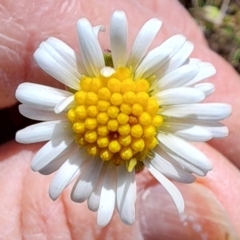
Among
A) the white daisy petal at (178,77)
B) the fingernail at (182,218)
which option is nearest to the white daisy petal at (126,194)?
the white daisy petal at (178,77)

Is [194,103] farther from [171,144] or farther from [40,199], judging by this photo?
[40,199]

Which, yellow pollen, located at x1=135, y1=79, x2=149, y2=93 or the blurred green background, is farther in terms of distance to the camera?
the blurred green background

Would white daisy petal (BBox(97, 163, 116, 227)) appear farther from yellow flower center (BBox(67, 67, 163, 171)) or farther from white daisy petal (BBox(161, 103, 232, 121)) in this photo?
white daisy petal (BBox(161, 103, 232, 121))

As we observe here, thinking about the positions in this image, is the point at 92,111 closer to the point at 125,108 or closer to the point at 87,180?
the point at 125,108

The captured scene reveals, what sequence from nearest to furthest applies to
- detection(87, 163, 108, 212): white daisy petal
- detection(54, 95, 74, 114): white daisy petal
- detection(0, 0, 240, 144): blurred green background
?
detection(54, 95, 74, 114): white daisy petal → detection(87, 163, 108, 212): white daisy petal → detection(0, 0, 240, 144): blurred green background

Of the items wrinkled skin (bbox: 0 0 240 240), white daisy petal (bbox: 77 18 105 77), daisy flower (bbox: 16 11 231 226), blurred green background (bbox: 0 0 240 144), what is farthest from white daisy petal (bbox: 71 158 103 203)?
blurred green background (bbox: 0 0 240 144)

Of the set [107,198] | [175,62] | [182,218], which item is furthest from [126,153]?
[182,218]
